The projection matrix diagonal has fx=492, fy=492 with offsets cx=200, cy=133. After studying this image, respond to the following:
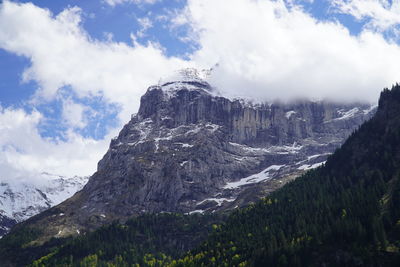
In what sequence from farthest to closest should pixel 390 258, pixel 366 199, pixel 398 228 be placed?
pixel 366 199 < pixel 398 228 < pixel 390 258

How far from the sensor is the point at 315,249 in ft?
547

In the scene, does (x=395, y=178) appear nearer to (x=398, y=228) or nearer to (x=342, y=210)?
(x=342, y=210)

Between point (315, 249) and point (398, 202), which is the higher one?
point (398, 202)

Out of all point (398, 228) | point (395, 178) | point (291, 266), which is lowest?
point (291, 266)

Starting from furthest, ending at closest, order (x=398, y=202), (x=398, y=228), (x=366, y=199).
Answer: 1. (x=366, y=199)
2. (x=398, y=202)
3. (x=398, y=228)

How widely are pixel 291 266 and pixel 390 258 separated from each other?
32711 millimetres

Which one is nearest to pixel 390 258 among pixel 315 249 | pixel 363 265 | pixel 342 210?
pixel 363 265

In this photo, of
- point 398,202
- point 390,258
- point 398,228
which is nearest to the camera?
point 390,258

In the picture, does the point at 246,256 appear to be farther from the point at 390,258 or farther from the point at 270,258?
the point at 390,258

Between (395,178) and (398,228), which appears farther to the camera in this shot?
(395,178)

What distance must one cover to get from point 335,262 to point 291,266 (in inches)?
615

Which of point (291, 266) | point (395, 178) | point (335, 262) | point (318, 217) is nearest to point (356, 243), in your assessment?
point (335, 262)

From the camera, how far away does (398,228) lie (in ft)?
520

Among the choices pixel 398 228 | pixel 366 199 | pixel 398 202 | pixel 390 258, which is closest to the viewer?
pixel 390 258
